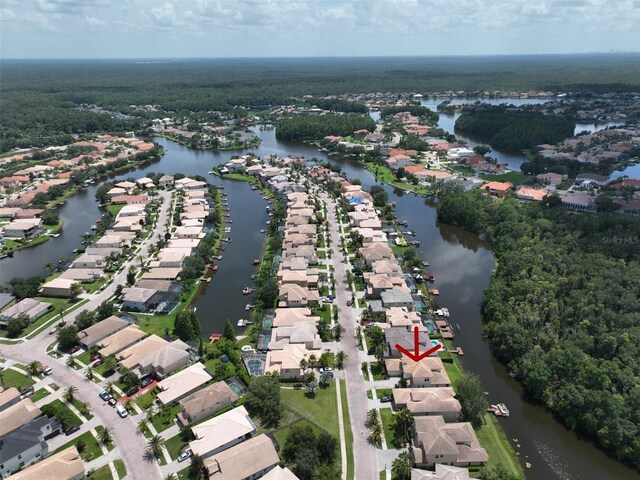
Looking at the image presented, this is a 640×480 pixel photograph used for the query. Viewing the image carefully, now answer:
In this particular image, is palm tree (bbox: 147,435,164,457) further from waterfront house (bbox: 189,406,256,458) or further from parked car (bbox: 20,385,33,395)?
parked car (bbox: 20,385,33,395)

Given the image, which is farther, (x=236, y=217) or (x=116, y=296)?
(x=236, y=217)

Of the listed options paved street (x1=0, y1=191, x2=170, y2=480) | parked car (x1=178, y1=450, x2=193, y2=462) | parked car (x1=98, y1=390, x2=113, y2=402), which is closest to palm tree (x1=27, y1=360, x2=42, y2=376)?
paved street (x1=0, y1=191, x2=170, y2=480)

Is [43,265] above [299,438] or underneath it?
underneath

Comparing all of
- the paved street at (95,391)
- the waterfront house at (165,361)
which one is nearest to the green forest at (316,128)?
the paved street at (95,391)

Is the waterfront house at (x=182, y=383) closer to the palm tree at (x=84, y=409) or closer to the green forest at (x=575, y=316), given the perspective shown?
the palm tree at (x=84, y=409)

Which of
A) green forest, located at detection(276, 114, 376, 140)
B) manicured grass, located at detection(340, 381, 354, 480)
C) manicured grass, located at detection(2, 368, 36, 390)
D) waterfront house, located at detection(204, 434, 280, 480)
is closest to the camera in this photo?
waterfront house, located at detection(204, 434, 280, 480)

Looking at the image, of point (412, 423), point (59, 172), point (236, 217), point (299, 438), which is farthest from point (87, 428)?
point (59, 172)

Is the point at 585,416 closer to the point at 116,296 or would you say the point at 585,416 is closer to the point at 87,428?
the point at 87,428
